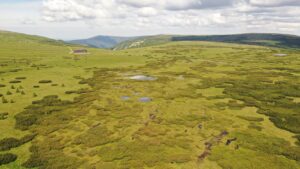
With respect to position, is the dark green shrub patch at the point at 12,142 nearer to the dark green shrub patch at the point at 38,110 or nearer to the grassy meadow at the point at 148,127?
the grassy meadow at the point at 148,127

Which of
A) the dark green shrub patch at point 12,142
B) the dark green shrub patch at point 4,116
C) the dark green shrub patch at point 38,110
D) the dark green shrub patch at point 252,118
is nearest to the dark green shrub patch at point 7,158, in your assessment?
the dark green shrub patch at point 12,142

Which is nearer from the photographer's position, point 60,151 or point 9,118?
point 60,151

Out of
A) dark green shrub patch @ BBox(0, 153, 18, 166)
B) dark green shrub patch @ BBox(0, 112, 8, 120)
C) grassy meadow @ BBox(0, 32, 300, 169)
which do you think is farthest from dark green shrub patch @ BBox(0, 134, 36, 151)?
dark green shrub patch @ BBox(0, 112, 8, 120)

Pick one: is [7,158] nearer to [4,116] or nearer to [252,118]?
[4,116]

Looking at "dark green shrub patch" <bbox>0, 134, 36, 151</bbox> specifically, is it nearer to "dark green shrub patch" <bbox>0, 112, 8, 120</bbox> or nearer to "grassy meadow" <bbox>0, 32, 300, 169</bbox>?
"grassy meadow" <bbox>0, 32, 300, 169</bbox>

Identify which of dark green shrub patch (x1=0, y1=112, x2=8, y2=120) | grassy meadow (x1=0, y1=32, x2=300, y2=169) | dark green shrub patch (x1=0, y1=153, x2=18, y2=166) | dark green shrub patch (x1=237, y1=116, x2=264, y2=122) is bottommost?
dark green shrub patch (x1=237, y1=116, x2=264, y2=122)

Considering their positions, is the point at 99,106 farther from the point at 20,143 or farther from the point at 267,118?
the point at 267,118

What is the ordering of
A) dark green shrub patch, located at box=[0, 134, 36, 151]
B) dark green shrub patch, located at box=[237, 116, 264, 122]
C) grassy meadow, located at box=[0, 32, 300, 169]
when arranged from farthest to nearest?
dark green shrub patch, located at box=[237, 116, 264, 122] → dark green shrub patch, located at box=[0, 134, 36, 151] → grassy meadow, located at box=[0, 32, 300, 169]

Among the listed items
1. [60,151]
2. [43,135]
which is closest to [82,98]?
[43,135]

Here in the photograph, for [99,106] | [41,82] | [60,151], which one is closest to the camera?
[60,151]
